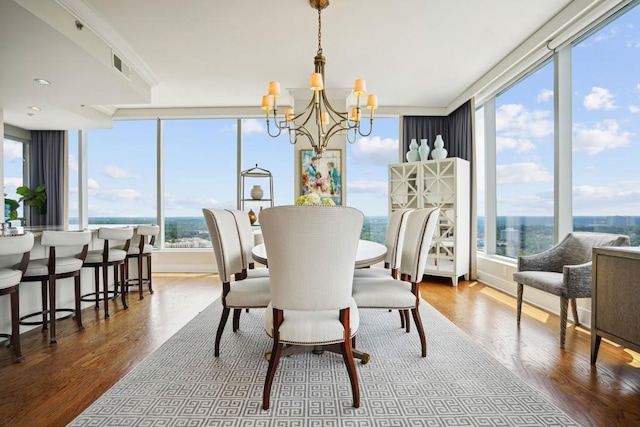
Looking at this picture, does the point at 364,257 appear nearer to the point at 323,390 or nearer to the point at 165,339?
the point at 323,390

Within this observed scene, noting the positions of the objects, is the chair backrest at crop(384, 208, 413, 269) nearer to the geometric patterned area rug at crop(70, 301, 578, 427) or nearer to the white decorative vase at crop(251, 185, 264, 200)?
the geometric patterned area rug at crop(70, 301, 578, 427)

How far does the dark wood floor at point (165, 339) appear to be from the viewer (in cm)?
169

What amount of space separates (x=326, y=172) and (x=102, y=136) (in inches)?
158

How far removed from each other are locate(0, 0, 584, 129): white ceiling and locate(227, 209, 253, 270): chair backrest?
5.85 ft

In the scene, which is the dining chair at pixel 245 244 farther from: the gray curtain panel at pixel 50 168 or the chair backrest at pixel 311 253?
the gray curtain panel at pixel 50 168

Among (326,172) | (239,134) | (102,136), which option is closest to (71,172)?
(102,136)

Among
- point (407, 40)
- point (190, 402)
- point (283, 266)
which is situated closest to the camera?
point (283, 266)

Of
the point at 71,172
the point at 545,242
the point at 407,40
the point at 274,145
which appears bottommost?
the point at 545,242

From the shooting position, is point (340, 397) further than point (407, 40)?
No

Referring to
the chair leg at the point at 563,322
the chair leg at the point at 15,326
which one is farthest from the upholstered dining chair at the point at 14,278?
→ the chair leg at the point at 563,322

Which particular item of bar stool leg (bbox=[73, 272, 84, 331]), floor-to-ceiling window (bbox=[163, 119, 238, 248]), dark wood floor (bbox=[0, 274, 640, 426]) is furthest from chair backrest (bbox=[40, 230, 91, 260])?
floor-to-ceiling window (bbox=[163, 119, 238, 248])

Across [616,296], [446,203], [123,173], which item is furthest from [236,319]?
[123,173]

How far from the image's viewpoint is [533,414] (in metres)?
1.61

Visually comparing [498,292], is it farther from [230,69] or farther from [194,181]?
[194,181]
